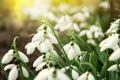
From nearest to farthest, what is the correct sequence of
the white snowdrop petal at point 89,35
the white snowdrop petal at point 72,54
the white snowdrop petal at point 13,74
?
the white snowdrop petal at point 13,74, the white snowdrop petal at point 72,54, the white snowdrop petal at point 89,35

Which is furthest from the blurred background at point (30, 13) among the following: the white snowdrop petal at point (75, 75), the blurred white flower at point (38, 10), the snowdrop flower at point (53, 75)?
the snowdrop flower at point (53, 75)

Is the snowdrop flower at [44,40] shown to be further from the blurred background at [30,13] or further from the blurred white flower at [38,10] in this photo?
the blurred white flower at [38,10]

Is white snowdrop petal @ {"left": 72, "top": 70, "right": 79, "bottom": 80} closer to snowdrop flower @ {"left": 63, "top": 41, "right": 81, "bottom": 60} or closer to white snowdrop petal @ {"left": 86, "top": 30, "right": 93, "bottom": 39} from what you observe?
snowdrop flower @ {"left": 63, "top": 41, "right": 81, "bottom": 60}

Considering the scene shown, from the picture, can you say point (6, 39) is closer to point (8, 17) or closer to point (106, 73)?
point (8, 17)

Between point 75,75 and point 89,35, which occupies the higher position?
point 89,35

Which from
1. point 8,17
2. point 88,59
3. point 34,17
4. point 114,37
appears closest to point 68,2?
point 8,17

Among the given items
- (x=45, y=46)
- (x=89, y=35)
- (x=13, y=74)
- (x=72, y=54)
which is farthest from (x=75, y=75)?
(x=89, y=35)

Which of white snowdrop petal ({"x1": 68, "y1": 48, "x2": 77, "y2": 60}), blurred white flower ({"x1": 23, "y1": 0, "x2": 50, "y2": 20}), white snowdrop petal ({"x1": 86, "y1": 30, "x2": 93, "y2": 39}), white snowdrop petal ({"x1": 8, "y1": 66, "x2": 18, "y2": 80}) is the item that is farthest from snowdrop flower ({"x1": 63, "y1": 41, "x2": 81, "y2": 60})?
blurred white flower ({"x1": 23, "y1": 0, "x2": 50, "y2": 20})

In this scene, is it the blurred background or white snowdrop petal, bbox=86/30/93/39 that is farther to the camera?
the blurred background

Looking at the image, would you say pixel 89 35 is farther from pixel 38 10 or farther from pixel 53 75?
pixel 38 10
